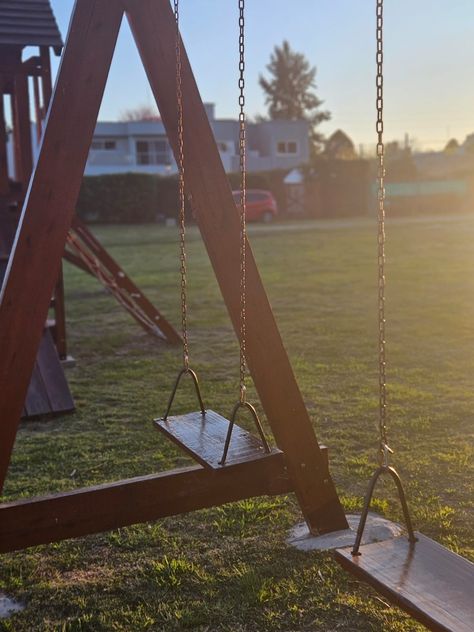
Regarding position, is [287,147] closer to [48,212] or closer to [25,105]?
[25,105]

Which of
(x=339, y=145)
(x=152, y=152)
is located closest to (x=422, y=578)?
(x=152, y=152)

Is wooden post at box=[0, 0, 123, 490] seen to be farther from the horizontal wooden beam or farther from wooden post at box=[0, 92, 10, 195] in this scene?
wooden post at box=[0, 92, 10, 195]

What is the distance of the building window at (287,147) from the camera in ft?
184

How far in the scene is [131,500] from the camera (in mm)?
3396

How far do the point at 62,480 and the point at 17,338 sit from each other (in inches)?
Answer: 63.5

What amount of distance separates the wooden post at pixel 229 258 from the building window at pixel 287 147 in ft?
176

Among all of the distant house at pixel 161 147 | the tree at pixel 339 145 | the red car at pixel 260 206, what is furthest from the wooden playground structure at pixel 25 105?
the tree at pixel 339 145

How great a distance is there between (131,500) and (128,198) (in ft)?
109

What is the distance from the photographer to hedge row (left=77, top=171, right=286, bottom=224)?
35.4 metres

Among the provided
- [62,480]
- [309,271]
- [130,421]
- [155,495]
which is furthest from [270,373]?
[309,271]

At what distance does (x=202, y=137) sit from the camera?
346cm

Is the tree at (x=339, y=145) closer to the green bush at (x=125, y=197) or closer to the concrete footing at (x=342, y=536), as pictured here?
the green bush at (x=125, y=197)

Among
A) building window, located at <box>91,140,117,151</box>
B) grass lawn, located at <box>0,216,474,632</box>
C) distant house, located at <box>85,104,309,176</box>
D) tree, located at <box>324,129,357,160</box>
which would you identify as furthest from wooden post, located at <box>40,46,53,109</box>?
tree, located at <box>324,129,357,160</box>

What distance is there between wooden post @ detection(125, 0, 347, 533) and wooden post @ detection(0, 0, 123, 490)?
0.80ft
